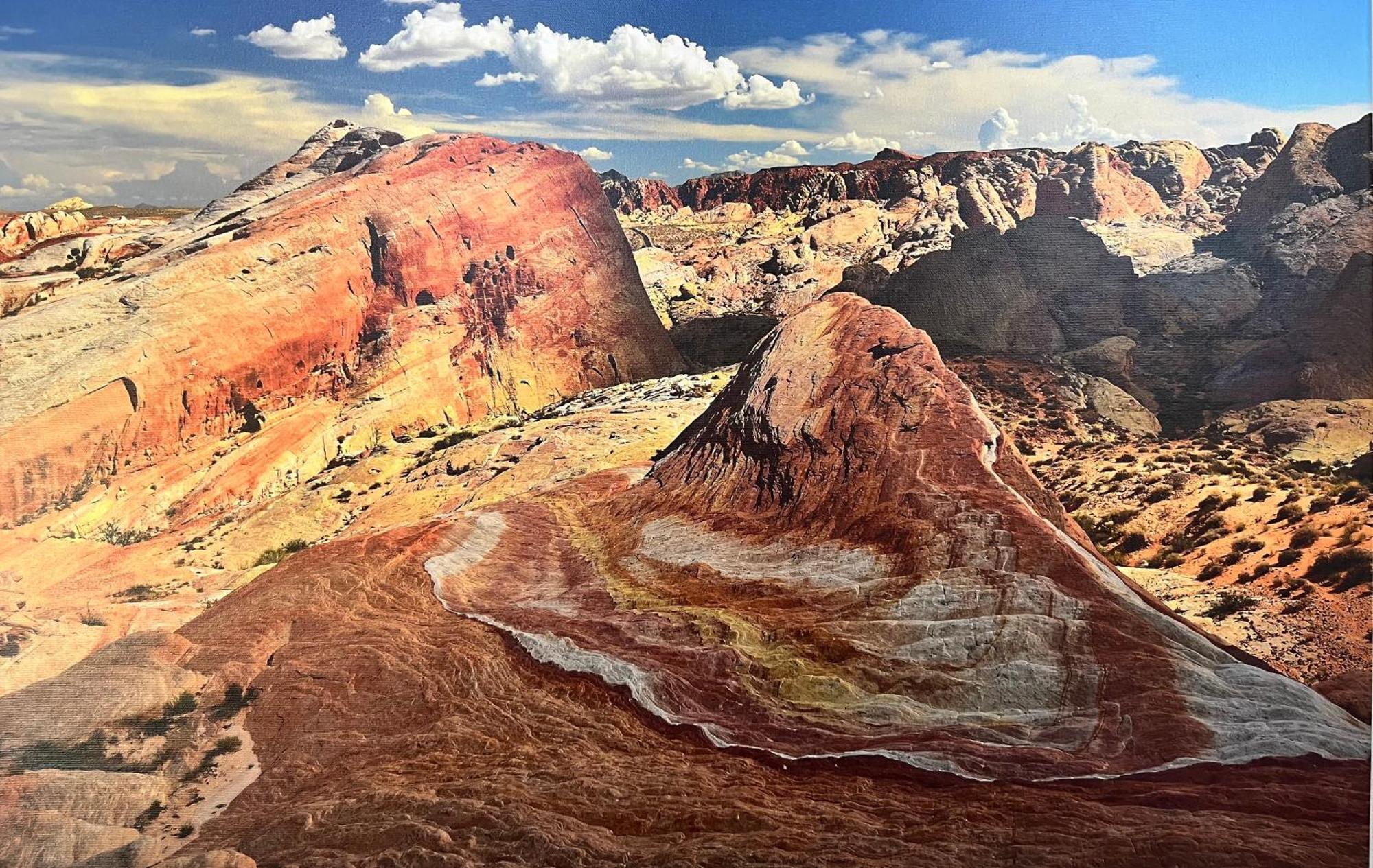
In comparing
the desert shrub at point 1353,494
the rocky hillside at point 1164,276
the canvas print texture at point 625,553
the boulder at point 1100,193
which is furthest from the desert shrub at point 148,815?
the boulder at point 1100,193

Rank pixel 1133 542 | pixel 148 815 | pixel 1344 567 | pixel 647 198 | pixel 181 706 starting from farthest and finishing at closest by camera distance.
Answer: pixel 647 198
pixel 1133 542
pixel 1344 567
pixel 181 706
pixel 148 815

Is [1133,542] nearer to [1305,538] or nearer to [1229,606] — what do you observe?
[1305,538]

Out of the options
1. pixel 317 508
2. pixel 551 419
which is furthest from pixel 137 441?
pixel 551 419

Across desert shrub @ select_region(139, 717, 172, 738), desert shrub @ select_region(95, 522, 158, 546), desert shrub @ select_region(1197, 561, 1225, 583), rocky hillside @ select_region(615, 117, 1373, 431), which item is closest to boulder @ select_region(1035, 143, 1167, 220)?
rocky hillside @ select_region(615, 117, 1373, 431)

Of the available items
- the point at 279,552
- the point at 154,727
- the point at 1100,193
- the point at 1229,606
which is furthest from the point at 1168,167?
the point at 154,727

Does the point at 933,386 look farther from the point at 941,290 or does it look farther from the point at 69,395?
the point at 69,395

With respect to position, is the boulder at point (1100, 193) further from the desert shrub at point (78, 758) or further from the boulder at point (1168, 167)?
the desert shrub at point (78, 758)

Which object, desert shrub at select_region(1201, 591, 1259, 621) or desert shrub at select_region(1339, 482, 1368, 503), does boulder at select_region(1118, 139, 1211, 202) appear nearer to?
desert shrub at select_region(1339, 482, 1368, 503)
